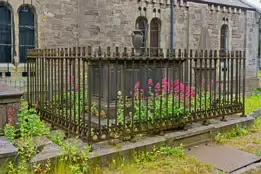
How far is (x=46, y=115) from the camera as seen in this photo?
590 cm

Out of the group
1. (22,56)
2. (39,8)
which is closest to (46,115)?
(22,56)

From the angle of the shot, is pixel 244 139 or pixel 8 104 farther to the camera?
pixel 244 139

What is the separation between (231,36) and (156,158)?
44.6 ft

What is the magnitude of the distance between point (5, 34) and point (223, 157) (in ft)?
25.5

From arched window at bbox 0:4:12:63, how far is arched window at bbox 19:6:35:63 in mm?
345

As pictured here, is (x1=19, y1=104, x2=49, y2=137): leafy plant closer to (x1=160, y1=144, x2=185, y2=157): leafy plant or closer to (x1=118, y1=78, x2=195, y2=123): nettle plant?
(x1=118, y1=78, x2=195, y2=123): nettle plant

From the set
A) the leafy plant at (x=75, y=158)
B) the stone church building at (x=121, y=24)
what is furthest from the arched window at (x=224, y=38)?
the leafy plant at (x=75, y=158)

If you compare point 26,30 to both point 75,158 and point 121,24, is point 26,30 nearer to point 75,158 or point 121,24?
point 121,24

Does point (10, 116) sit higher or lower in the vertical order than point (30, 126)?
higher

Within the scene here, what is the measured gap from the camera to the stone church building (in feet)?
31.1

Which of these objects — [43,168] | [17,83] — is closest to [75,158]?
[43,168]

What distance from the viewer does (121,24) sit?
11945 millimetres

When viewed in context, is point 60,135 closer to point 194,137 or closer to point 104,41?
point 194,137

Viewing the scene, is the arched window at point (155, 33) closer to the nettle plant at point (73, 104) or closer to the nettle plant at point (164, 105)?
the nettle plant at point (73, 104)
